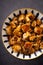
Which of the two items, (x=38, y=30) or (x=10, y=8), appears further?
(x=10, y=8)

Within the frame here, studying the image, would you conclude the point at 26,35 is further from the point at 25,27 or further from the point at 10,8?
the point at 10,8

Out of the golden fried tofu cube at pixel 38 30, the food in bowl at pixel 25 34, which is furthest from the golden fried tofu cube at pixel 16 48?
the golden fried tofu cube at pixel 38 30

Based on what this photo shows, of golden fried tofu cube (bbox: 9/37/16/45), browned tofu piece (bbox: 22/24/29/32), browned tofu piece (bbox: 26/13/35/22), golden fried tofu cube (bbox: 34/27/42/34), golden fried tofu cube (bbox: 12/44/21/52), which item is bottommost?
golden fried tofu cube (bbox: 12/44/21/52)

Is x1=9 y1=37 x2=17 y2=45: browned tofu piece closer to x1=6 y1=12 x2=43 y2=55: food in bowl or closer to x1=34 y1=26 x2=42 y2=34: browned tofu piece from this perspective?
x1=6 y1=12 x2=43 y2=55: food in bowl

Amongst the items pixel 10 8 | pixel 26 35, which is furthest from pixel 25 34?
pixel 10 8

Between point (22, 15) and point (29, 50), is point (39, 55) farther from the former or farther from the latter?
point (22, 15)

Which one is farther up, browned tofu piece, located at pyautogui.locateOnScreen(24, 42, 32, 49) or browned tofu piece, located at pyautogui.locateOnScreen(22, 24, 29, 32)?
browned tofu piece, located at pyautogui.locateOnScreen(22, 24, 29, 32)

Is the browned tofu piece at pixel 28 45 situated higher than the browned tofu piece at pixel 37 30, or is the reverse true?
the browned tofu piece at pixel 37 30

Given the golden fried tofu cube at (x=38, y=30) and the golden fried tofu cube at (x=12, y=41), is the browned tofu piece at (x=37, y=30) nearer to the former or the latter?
the golden fried tofu cube at (x=38, y=30)

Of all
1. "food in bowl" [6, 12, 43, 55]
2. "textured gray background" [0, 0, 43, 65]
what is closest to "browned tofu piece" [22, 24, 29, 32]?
"food in bowl" [6, 12, 43, 55]
